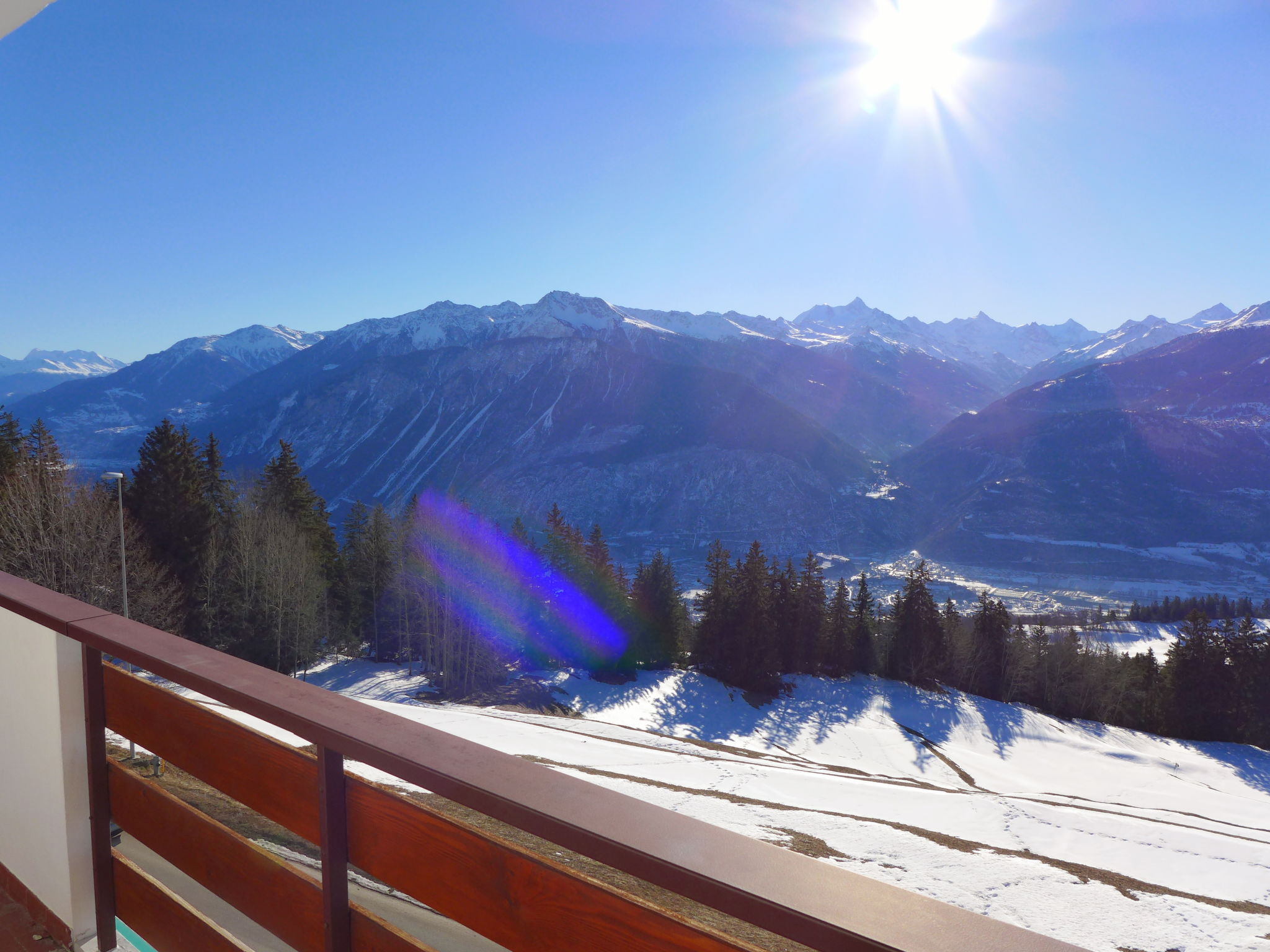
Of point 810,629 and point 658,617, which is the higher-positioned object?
point 658,617

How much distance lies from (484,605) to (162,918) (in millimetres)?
36408

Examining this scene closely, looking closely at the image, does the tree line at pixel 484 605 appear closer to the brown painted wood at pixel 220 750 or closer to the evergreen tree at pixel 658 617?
the evergreen tree at pixel 658 617

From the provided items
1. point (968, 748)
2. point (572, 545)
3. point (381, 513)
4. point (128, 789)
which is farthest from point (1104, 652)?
point (128, 789)

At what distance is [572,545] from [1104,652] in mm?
42280

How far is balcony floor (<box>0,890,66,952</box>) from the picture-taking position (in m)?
2.73

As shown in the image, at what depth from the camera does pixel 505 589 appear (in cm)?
3878

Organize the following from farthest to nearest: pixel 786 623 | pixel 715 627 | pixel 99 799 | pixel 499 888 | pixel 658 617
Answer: pixel 786 623
pixel 658 617
pixel 715 627
pixel 99 799
pixel 499 888

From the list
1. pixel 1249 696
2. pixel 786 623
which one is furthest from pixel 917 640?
pixel 1249 696

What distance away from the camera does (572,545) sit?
43.3 metres

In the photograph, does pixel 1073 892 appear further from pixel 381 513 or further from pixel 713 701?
pixel 381 513

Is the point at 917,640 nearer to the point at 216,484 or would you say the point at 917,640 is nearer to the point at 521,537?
the point at 521,537

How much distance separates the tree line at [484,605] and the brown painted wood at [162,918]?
80.0 feet

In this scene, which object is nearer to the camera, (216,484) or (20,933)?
(20,933)

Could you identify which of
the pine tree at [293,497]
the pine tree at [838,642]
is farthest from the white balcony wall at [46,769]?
the pine tree at [838,642]
